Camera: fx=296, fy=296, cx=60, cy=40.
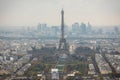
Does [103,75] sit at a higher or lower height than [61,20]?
lower

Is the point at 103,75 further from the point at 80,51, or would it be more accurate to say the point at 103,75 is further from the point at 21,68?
the point at 80,51

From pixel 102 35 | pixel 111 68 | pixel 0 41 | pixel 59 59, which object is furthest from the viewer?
pixel 102 35

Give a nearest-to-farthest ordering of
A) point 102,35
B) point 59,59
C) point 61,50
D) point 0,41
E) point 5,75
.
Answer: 1. point 5,75
2. point 59,59
3. point 61,50
4. point 0,41
5. point 102,35

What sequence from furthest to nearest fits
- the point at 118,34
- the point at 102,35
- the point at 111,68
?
the point at 102,35, the point at 118,34, the point at 111,68

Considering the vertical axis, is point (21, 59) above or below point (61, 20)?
below

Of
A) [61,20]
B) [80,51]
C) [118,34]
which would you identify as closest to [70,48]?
[80,51]

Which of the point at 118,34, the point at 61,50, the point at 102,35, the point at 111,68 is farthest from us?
the point at 102,35

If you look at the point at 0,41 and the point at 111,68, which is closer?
the point at 111,68

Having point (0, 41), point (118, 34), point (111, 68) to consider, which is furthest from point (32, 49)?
point (118, 34)

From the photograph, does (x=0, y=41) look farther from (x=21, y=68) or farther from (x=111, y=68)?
(x=111, y=68)
